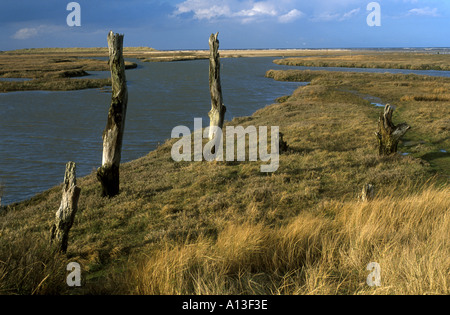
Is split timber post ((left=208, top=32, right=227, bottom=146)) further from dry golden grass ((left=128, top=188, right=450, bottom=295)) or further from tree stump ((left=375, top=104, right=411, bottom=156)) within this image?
dry golden grass ((left=128, top=188, right=450, bottom=295))

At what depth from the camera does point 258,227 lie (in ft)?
21.3

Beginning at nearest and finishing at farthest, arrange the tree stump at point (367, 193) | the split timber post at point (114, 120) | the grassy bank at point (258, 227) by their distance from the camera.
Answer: the grassy bank at point (258, 227) < the tree stump at point (367, 193) < the split timber post at point (114, 120)

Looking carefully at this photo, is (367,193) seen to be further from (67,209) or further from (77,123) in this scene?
(77,123)

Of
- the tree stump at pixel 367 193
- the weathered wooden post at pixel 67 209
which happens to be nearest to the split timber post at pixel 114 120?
the weathered wooden post at pixel 67 209

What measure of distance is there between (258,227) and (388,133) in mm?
10412

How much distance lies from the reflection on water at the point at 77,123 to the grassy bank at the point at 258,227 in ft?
11.2

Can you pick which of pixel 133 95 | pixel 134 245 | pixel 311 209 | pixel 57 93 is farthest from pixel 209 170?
pixel 57 93

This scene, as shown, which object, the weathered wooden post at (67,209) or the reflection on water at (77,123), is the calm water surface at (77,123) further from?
the weathered wooden post at (67,209)

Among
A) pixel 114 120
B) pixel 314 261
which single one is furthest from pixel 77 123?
pixel 314 261

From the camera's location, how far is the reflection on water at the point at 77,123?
1741 cm

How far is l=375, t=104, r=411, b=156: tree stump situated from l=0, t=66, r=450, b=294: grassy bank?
51 cm

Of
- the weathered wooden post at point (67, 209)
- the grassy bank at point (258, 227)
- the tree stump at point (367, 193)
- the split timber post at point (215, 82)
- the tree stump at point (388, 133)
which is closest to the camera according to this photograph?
the grassy bank at point (258, 227)

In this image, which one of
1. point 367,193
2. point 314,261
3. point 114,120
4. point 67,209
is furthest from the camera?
point 114,120
